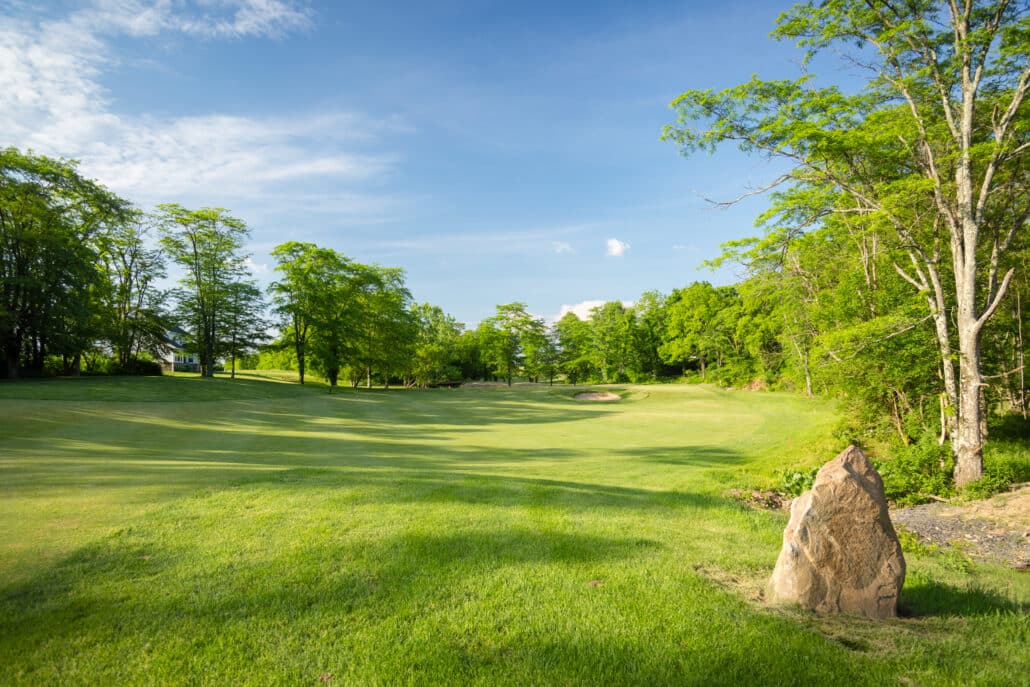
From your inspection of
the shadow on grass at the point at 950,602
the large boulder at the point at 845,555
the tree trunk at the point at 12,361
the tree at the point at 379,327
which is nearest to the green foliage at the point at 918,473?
the shadow on grass at the point at 950,602

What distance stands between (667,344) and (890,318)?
160 ft

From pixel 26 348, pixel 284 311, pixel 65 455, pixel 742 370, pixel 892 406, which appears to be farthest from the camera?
pixel 742 370

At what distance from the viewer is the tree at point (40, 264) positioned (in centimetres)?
2717

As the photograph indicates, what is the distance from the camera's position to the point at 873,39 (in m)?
10.7

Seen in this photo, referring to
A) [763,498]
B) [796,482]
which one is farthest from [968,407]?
[763,498]

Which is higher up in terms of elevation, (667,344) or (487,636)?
(667,344)

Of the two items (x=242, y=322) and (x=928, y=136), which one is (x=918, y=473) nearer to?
(x=928, y=136)

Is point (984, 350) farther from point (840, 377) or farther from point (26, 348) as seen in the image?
point (26, 348)

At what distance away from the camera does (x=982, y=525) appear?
7.68m

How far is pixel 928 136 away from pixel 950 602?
438 inches

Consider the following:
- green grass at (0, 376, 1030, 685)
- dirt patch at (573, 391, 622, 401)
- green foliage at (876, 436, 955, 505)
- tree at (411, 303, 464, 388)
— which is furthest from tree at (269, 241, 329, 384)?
green foliage at (876, 436, 955, 505)

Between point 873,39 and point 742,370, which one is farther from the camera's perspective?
point 742,370

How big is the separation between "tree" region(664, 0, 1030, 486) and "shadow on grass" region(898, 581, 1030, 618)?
7060 mm

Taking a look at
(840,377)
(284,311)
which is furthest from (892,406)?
(284,311)
